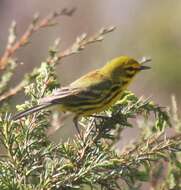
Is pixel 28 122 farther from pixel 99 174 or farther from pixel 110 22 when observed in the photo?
pixel 110 22

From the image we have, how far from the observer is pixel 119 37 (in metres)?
11.9

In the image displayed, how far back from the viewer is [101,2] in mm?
14180

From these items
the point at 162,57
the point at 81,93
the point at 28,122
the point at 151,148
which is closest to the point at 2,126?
the point at 28,122

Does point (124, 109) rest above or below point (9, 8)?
below

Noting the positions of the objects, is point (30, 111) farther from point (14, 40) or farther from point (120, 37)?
point (120, 37)

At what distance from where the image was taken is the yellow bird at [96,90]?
3.47 metres

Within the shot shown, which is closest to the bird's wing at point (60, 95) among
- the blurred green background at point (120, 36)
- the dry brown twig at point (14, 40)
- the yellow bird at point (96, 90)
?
the yellow bird at point (96, 90)

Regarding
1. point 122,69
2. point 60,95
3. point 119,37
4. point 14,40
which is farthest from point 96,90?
point 119,37

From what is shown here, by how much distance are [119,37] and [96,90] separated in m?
8.14

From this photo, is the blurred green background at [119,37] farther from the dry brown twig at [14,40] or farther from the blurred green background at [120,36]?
the dry brown twig at [14,40]

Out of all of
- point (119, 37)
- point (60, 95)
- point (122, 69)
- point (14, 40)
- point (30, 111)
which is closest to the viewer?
point (30, 111)

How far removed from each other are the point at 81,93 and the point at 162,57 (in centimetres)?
701

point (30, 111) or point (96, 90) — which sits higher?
point (96, 90)

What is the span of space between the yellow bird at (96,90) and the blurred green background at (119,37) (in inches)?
211
